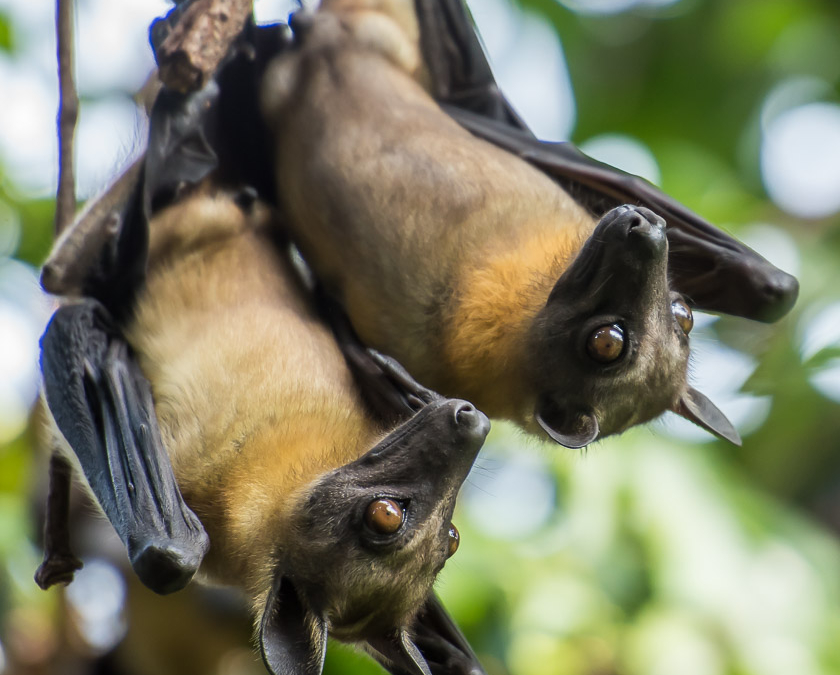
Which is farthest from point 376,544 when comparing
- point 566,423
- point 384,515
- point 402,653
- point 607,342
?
point 607,342

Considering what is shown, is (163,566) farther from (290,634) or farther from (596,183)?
(596,183)

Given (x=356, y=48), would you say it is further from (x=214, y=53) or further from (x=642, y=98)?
(x=642, y=98)

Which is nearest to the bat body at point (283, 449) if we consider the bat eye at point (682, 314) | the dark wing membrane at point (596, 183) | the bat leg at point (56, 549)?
the bat leg at point (56, 549)

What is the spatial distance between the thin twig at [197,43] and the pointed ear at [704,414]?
211 centimetres

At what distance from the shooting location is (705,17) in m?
8.78

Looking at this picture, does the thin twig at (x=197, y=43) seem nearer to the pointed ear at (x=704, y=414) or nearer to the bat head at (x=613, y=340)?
the bat head at (x=613, y=340)

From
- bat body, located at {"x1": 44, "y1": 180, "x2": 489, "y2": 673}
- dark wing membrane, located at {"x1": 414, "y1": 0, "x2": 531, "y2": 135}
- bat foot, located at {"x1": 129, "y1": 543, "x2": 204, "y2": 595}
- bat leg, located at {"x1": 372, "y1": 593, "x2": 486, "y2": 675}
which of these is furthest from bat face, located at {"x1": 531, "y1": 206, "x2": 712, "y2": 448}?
dark wing membrane, located at {"x1": 414, "y1": 0, "x2": 531, "y2": 135}

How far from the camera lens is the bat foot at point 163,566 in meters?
2.89

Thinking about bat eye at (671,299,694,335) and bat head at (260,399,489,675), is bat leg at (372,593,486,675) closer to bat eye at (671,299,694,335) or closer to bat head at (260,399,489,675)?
bat head at (260,399,489,675)

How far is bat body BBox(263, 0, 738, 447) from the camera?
343 cm

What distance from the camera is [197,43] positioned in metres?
3.47

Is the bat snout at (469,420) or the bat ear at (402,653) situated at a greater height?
the bat snout at (469,420)

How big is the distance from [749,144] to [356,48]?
5.69m

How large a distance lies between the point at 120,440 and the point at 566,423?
5.01 feet
